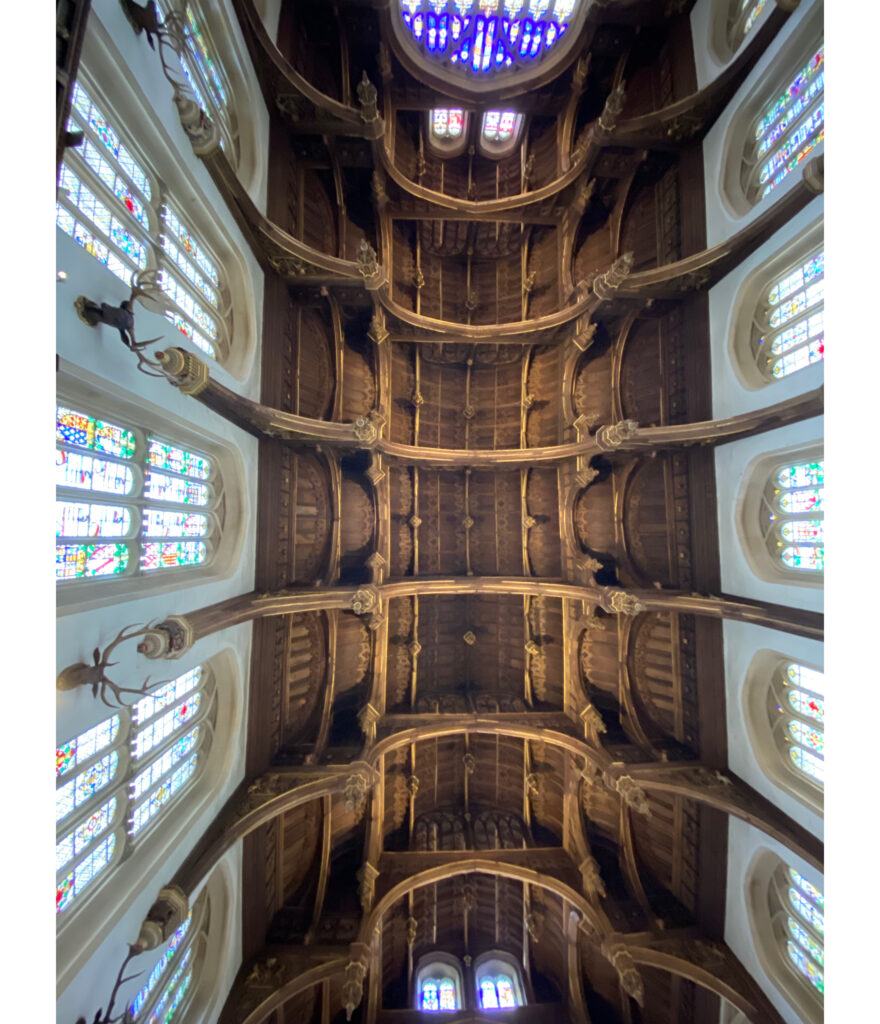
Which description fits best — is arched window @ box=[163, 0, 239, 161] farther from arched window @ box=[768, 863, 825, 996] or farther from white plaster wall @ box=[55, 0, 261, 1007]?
arched window @ box=[768, 863, 825, 996]

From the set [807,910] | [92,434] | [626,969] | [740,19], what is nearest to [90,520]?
[92,434]

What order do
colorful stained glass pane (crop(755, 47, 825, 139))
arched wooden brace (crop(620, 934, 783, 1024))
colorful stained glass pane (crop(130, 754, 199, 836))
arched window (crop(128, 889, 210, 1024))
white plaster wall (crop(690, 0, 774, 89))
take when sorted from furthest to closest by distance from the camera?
1. white plaster wall (crop(690, 0, 774, 89))
2. arched wooden brace (crop(620, 934, 783, 1024))
3. colorful stained glass pane (crop(755, 47, 825, 139))
4. arched window (crop(128, 889, 210, 1024))
5. colorful stained glass pane (crop(130, 754, 199, 836))

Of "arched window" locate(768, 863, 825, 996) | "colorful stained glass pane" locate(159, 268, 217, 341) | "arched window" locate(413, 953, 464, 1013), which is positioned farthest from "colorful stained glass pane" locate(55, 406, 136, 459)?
"arched window" locate(413, 953, 464, 1013)

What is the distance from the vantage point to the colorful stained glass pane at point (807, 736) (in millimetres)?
10368

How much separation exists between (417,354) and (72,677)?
524 inches

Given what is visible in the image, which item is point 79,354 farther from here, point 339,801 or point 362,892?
point 362,892

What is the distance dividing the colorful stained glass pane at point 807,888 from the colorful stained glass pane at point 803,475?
29.2 ft

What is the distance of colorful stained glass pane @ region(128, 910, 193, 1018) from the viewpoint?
8.83 metres

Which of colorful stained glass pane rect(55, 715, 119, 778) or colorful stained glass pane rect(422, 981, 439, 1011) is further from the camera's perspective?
colorful stained glass pane rect(422, 981, 439, 1011)

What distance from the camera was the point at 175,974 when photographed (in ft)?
32.2

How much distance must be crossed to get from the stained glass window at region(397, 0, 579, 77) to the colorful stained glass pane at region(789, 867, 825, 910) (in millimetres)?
23380

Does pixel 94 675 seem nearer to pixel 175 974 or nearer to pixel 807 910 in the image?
pixel 175 974

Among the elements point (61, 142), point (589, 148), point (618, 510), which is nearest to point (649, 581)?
point (618, 510)

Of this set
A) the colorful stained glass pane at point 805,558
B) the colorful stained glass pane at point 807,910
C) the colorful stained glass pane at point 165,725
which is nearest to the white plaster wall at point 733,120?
the colorful stained glass pane at point 805,558
